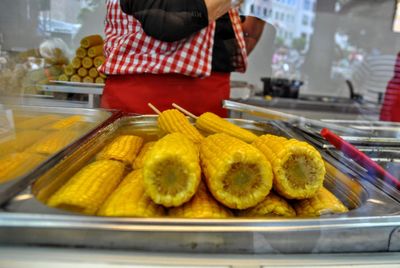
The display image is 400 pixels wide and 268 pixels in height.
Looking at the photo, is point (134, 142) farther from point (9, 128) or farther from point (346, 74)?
point (346, 74)

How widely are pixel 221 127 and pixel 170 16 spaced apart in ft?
1.42

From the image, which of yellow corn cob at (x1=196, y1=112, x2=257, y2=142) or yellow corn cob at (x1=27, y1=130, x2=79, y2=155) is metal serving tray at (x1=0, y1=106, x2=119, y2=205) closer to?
yellow corn cob at (x1=27, y1=130, x2=79, y2=155)

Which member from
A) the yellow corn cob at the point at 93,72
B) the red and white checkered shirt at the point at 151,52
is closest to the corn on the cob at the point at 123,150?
the red and white checkered shirt at the point at 151,52

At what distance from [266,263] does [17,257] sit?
0.30 m

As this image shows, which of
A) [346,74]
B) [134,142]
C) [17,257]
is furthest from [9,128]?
[346,74]

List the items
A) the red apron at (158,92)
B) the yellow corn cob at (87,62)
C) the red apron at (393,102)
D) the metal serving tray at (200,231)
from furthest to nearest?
the red apron at (393,102) < the yellow corn cob at (87,62) < the red apron at (158,92) < the metal serving tray at (200,231)

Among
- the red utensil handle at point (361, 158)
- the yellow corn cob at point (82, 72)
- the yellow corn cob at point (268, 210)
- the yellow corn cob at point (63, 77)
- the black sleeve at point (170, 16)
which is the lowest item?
the yellow corn cob at point (268, 210)

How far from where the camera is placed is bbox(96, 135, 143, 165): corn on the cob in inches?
28.9

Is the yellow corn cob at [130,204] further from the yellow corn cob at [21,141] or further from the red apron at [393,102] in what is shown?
the red apron at [393,102]

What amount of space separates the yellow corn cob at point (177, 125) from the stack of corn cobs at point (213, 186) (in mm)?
251

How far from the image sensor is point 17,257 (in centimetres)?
41

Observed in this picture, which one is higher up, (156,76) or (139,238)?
(156,76)

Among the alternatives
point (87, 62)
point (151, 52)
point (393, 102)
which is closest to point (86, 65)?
point (87, 62)

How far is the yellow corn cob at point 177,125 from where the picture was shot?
849mm
